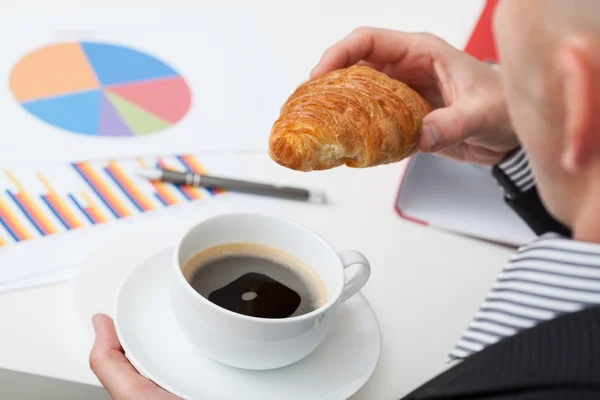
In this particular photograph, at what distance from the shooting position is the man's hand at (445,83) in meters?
0.73

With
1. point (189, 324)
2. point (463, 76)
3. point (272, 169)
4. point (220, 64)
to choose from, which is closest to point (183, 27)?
point (220, 64)

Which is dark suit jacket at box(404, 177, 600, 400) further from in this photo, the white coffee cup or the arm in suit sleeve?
the arm in suit sleeve

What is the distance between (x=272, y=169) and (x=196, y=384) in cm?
34

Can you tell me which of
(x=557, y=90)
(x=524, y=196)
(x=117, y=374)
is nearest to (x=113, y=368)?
(x=117, y=374)

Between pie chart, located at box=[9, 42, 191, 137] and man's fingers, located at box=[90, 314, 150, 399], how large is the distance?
336mm

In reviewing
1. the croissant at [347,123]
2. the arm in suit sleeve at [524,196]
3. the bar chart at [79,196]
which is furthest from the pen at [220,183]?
the arm in suit sleeve at [524,196]

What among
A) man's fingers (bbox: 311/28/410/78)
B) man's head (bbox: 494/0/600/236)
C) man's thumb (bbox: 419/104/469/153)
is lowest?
man's thumb (bbox: 419/104/469/153)

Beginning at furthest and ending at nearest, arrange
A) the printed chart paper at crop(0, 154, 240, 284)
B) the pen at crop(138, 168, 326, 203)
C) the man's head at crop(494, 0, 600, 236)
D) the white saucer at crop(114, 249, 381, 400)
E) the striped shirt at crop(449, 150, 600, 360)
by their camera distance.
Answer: the pen at crop(138, 168, 326, 203) → the printed chart paper at crop(0, 154, 240, 284) → the white saucer at crop(114, 249, 381, 400) → the striped shirt at crop(449, 150, 600, 360) → the man's head at crop(494, 0, 600, 236)

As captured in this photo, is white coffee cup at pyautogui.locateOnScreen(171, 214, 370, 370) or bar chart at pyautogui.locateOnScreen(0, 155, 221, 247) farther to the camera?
bar chart at pyautogui.locateOnScreen(0, 155, 221, 247)

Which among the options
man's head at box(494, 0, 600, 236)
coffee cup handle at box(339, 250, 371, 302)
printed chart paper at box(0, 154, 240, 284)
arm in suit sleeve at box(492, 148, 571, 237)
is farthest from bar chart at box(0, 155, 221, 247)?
man's head at box(494, 0, 600, 236)

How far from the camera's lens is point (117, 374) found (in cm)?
53

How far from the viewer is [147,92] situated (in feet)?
2.96

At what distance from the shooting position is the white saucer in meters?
0.54

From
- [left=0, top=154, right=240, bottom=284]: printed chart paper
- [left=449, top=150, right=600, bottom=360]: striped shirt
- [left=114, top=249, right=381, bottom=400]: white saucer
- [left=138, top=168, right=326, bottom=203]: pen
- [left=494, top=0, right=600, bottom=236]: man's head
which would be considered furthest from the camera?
[left=138, top=168, right=326, bottom=203]: pen
